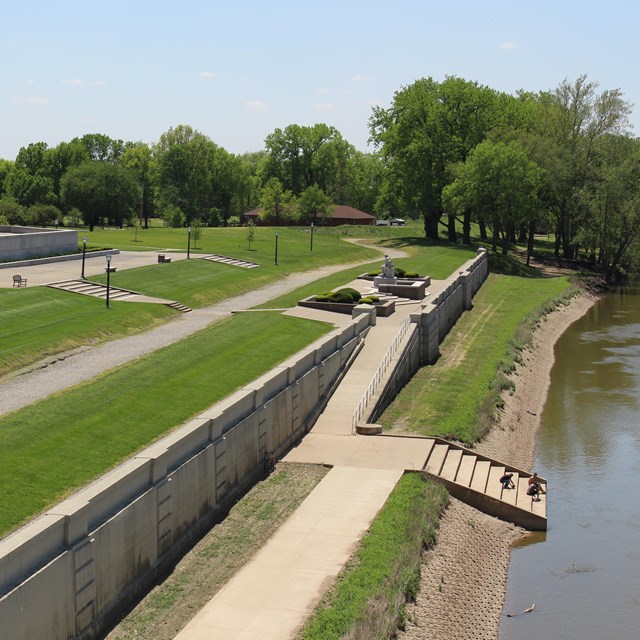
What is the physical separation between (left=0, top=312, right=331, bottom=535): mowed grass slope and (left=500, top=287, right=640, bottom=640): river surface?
12.2 metres

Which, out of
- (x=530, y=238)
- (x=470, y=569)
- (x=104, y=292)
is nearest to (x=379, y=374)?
(x=470, y=569)

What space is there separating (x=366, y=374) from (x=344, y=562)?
63.1 feet

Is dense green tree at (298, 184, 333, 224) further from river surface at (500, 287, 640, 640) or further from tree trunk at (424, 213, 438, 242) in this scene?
river surface at (500, 287, 640, 640)

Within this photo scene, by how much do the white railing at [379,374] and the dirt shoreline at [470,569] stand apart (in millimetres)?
5013

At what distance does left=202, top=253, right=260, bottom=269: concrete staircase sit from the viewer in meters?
78.6

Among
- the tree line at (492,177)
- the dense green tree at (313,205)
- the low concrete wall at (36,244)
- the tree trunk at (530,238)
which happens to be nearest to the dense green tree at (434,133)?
the tree line at (492,177)

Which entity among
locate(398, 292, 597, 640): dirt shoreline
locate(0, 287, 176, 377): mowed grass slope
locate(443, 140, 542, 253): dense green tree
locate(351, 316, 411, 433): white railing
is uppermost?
locate(443, 140, 542, 253): dense green tree

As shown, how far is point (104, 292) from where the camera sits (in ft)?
189

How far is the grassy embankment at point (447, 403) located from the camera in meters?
22.8

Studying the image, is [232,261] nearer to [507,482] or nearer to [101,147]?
[507,482]

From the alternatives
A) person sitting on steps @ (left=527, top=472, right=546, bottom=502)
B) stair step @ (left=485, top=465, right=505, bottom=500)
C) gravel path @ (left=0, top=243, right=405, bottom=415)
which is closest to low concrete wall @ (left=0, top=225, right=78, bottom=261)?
gravel path @ (left=0, top=243, right=405, bottom=415)

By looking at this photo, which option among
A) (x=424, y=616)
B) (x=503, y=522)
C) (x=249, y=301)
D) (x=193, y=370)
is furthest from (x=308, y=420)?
(x=249, y=301)

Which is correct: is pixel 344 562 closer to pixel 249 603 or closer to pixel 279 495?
pixel 249 603

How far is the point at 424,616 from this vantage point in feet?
82.9
